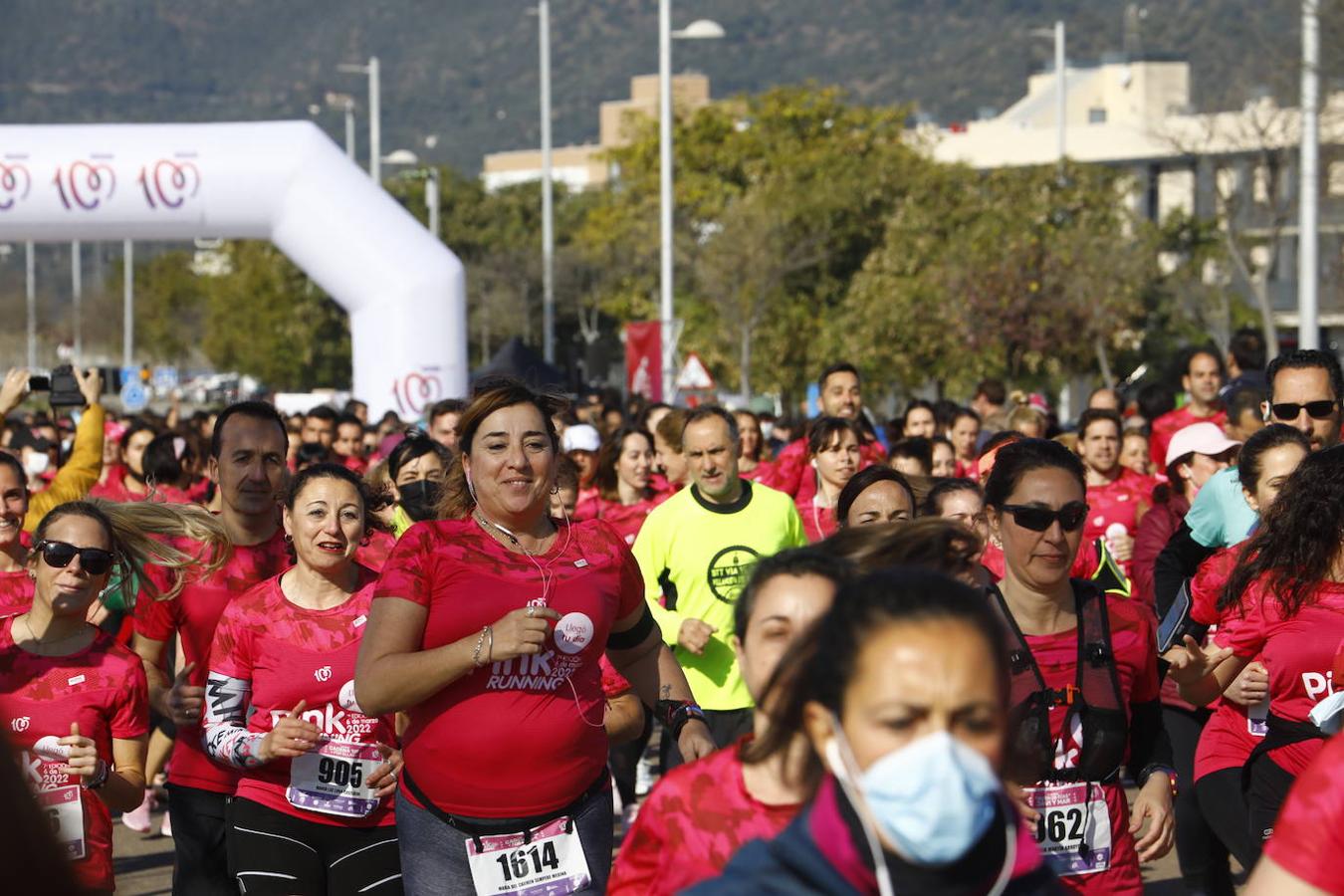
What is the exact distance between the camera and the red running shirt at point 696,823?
2.92m

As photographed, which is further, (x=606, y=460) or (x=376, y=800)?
(x=606, y=460)

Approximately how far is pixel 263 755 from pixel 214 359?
60.9 meters

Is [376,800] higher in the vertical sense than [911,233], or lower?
lower

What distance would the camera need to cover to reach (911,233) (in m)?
35.7

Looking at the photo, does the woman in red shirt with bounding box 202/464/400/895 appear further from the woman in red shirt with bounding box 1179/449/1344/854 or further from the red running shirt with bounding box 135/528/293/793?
the woman in red shirt with bounding box 1179/449/1344/854

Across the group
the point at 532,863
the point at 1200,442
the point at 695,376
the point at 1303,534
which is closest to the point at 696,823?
the point at 532,863

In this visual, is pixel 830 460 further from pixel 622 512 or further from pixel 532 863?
pixel 532 863

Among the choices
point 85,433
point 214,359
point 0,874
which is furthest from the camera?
point 214,359

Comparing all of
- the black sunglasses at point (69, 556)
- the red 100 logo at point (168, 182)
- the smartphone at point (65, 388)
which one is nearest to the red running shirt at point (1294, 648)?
the black sunglasses at point (69, 556)

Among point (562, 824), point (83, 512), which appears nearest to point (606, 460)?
point (83, 512)

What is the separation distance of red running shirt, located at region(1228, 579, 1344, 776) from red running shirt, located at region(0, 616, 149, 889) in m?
2.90

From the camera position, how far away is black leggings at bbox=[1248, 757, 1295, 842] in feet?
16.6

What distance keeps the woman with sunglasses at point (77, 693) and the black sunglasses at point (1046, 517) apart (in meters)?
2.40

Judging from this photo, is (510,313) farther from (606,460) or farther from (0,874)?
(0,874)
